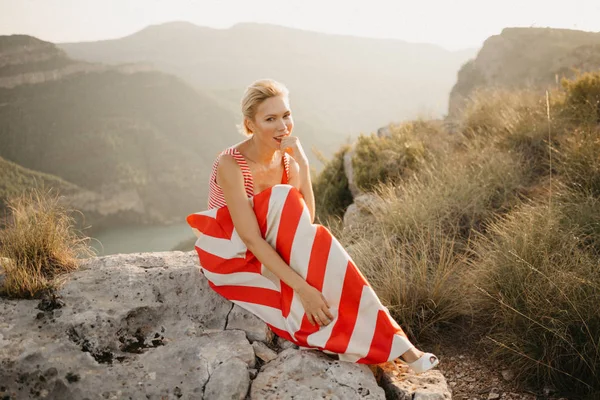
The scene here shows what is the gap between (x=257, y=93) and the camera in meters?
2.46

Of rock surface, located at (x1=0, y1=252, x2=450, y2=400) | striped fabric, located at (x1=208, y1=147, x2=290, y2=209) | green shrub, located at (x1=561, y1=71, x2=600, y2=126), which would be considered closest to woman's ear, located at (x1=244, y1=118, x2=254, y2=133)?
striped fabric, located at (x1=208, y1=147, x2=290, y2=209)

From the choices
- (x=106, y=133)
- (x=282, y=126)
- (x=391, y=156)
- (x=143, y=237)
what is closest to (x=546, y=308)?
(x=282, y=126)

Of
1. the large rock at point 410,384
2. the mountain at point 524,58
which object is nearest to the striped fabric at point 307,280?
the large rock at point 410,384

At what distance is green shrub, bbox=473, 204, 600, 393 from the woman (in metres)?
0.75

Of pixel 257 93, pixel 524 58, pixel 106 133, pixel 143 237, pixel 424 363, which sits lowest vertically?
pixel 143 237

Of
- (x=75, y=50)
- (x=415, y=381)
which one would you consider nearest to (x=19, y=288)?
(x=415, y=381)

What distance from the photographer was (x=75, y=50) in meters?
103

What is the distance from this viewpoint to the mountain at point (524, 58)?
13250 mm

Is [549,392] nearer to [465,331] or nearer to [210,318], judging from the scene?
[465,331]

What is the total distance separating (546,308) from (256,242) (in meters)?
1.67

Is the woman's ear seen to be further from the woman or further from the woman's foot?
the woman's foot

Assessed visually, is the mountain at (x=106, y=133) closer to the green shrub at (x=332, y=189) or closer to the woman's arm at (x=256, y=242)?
the green shrub at (x=332, y=189)

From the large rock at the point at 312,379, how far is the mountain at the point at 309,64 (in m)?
77.6

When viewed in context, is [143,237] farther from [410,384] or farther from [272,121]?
[410,384]
